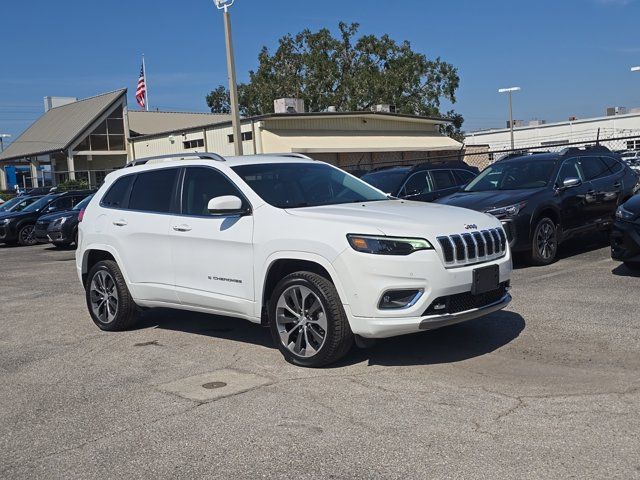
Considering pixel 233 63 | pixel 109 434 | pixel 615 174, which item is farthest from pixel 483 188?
pixel 233 63

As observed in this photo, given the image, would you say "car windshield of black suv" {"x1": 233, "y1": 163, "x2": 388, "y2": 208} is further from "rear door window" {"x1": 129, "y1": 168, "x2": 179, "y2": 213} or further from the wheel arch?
"rear door window" {"x1": 129, "y1": 168, "x2": 179, "y2": 213}

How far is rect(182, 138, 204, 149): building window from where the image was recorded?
3727 centimetres

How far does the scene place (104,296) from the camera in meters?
A: 7.89

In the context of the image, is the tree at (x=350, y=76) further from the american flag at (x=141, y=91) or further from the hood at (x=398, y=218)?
the hood at (x=398, y=218)

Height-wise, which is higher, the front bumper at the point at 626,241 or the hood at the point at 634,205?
the hood at the point at 634,205

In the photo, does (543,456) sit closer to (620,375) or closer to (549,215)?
Result: (620,375)

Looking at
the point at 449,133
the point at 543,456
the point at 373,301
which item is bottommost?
the point at 543,456

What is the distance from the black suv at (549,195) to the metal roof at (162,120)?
40.2 m

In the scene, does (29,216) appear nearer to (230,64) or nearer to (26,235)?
(26,235)

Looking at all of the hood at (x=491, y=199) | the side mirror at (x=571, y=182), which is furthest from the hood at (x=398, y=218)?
the side mirror at (x=571, y=182)

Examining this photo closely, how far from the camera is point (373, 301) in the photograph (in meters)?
5.44

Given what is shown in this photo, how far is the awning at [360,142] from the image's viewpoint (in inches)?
1310

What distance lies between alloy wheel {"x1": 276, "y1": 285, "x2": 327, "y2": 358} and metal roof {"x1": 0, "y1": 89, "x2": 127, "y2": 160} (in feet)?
138

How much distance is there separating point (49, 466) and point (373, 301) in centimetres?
249
